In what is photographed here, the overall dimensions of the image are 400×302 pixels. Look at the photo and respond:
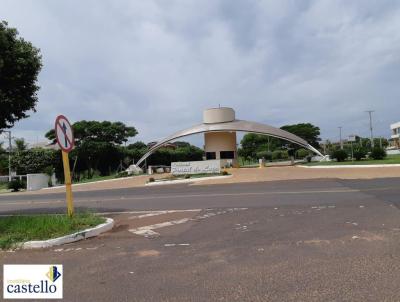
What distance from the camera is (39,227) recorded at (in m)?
8.76

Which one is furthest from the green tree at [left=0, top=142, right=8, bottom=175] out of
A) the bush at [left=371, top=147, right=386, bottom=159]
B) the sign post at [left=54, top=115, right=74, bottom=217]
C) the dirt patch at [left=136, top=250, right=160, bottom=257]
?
the dirt patch at [left=136, top=250, right=160, bottom=257]

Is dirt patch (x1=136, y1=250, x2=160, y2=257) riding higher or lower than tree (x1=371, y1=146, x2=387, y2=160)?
lower

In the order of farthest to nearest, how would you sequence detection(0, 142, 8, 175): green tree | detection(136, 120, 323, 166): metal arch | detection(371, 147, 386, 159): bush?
detection(0, 142, 8, 175): green tree, detection(136, 120, 323, 166): metal arch, detection(371, 147, 386, 159): bush

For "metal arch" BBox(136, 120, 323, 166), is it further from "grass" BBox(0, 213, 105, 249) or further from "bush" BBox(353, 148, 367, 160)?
"grass" BBox(0, 213, 105, 249)

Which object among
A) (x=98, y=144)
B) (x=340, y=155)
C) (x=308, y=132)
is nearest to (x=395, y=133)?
(x=308, y=132)

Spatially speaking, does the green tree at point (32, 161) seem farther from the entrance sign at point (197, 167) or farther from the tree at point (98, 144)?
the entrance sign at point (197, 167)

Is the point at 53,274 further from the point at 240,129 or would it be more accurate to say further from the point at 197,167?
the point at 240,129

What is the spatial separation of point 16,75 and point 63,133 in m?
2.31

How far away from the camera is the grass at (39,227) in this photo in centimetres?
809

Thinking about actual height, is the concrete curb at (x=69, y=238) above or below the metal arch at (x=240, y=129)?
below

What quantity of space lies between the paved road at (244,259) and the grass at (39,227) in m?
0.65

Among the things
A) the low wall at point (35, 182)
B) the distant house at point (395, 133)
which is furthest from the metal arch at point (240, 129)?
the distant house at point (395, 133)

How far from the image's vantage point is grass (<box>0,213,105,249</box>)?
809cm

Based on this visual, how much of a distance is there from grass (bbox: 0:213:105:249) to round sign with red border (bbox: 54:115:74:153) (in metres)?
1.67
